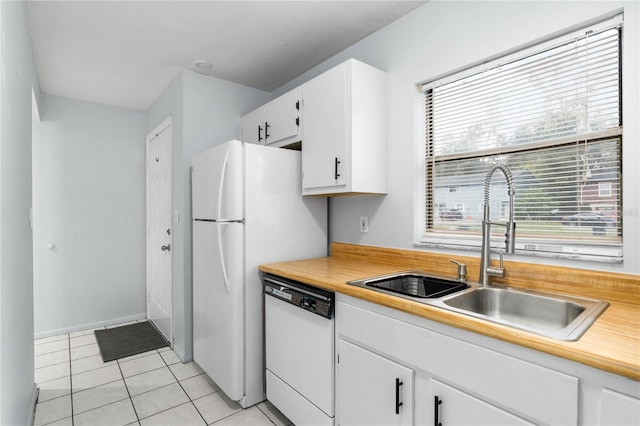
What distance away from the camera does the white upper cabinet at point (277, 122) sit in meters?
2.45

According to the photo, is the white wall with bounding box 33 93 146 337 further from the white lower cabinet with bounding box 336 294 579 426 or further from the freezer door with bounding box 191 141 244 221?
the white lower cabinet with bounding box 336 294 579 426

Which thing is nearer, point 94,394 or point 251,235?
point 251,235

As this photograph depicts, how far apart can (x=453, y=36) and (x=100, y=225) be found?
3936 mm

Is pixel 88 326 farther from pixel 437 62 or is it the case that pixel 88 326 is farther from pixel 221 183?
pixel 437 62

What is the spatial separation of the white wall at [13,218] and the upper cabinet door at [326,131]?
5.05 ft

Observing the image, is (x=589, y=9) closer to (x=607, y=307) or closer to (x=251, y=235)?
(x=607, y=307)

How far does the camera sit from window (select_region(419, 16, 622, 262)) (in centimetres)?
142

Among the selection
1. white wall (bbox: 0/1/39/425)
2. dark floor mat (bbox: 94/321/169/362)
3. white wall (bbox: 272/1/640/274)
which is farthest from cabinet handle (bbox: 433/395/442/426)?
dark floor mat (bbox: 94/321/169/362)

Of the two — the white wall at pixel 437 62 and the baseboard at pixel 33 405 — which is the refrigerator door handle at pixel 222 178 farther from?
the baseboard at pixel 33 405

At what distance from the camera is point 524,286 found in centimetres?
159

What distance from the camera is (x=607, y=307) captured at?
1.26m

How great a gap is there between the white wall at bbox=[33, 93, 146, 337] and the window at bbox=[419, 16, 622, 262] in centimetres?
347

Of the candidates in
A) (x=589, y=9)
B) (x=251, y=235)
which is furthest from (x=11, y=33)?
(x=589, y=9)

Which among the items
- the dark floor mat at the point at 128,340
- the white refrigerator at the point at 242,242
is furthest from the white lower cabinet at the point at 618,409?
the dark floor mat at the point at 128,340
